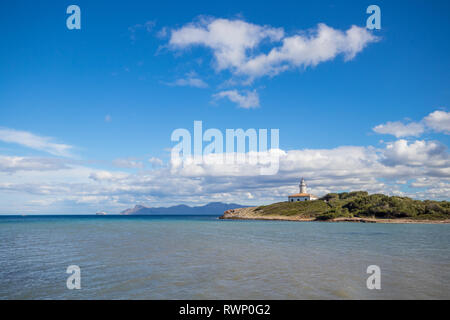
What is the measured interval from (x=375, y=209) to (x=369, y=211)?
3.00m

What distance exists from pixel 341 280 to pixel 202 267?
957 cm

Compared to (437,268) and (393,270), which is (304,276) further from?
(437,268)

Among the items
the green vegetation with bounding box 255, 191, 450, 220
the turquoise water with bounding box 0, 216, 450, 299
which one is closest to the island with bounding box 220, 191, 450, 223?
the green vegetation with bounding box 255, 191, 450, 220

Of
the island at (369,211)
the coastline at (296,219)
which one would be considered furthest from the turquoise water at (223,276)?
the island at (369,211)

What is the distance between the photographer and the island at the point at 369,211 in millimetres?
117000

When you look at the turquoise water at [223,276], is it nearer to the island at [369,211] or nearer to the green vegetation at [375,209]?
the island at [369,211]

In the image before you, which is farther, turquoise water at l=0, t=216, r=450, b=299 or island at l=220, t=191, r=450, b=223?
island at l=220, t=191, r=450, b=223

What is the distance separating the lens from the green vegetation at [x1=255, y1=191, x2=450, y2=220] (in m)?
118

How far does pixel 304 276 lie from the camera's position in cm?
1877

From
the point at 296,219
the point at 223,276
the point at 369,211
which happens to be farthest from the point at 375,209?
the point at 223,276

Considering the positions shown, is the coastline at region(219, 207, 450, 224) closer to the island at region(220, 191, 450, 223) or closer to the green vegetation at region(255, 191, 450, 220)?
the island at region(220, 191, 450, 223)

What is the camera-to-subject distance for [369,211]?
13150 centimetres

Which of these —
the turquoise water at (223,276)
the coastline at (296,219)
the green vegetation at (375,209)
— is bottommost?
the coastline at (296,219)

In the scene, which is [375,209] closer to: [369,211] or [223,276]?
[369,211]
